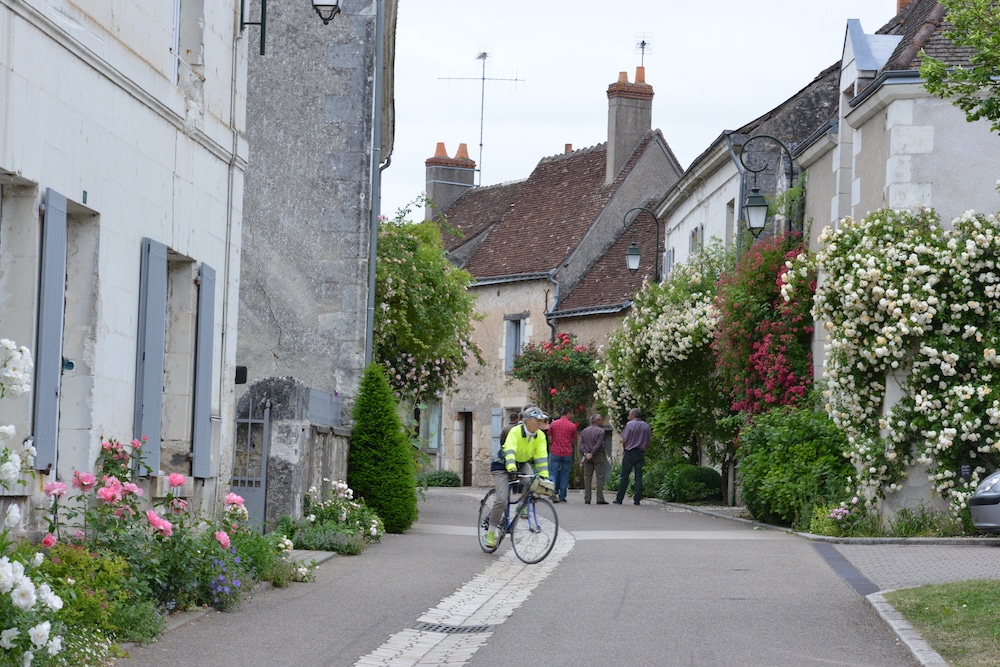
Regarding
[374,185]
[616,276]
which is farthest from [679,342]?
[616,276]

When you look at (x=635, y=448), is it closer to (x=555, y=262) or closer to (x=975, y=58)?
(x=555, y=262)

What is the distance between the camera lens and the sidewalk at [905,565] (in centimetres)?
905

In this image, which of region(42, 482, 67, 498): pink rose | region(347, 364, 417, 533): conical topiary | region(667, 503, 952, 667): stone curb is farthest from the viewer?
region(347, 364, 417, 533): conical topiary

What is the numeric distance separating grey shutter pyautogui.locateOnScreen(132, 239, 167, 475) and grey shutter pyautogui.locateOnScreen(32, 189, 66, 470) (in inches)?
56.3

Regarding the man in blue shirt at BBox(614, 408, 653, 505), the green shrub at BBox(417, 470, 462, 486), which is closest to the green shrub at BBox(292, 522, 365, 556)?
the man in blue shirt at BBox(614, 408, 653, 505)

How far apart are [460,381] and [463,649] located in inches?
1295

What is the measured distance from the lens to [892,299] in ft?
52.4

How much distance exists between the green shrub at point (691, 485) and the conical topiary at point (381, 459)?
10168 mm

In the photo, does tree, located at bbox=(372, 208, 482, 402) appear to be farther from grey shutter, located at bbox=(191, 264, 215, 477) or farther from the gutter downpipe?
grey shutter, located at bbox=(191, 264, 215, 477)

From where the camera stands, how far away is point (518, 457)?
47.5 ft

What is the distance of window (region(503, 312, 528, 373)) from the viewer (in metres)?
39.5

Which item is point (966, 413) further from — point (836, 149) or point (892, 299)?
point (836, 149)

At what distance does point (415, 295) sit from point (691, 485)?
7158 mm

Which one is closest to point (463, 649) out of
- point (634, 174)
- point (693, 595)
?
point (693, 595)
